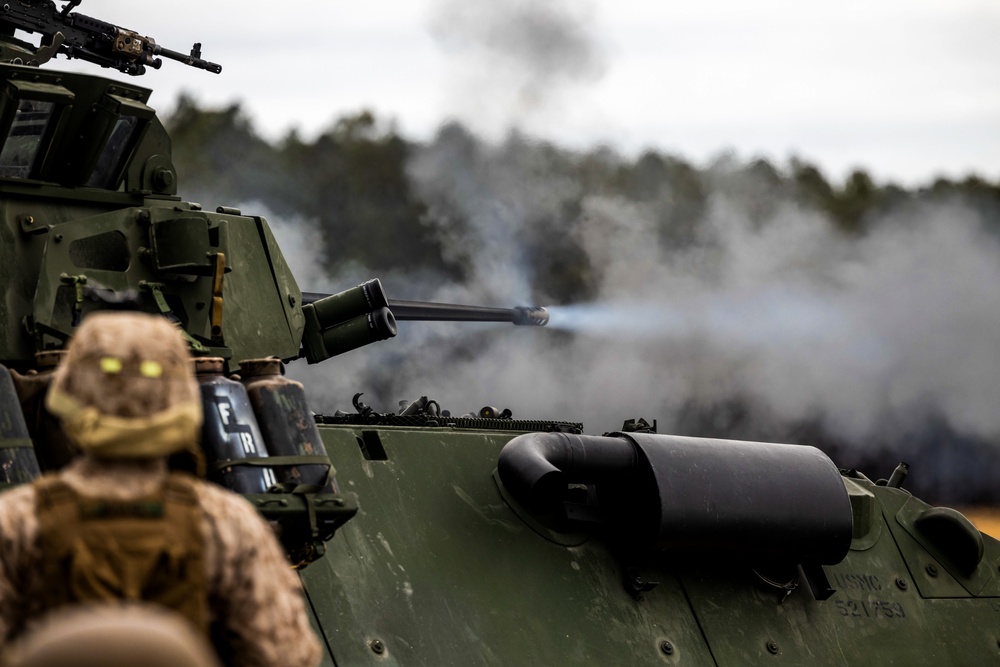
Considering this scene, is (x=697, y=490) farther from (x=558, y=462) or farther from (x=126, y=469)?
(x=126, y=469)

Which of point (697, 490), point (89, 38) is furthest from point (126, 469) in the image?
point (89, 38)

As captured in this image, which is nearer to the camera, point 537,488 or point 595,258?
point 537,488

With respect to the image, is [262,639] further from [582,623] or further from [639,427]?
[639,427]

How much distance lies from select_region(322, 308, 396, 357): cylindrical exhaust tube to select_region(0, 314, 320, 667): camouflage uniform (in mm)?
4840

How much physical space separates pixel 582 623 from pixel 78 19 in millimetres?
4934

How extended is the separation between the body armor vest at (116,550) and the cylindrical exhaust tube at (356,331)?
5009 millimetres

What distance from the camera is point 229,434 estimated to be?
222 inches

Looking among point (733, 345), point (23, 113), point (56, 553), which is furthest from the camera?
point (733, 345)

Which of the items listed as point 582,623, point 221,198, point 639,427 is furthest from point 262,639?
point 221,198

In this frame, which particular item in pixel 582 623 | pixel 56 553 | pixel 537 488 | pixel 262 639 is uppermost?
pixel 56 553

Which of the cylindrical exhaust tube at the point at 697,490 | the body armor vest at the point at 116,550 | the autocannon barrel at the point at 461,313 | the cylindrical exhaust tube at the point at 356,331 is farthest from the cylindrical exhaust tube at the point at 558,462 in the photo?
the body armor vest at the point at 116,550

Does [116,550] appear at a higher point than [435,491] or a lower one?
higher

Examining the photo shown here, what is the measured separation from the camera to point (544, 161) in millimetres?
16375

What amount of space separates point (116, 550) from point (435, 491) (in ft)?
15.2
